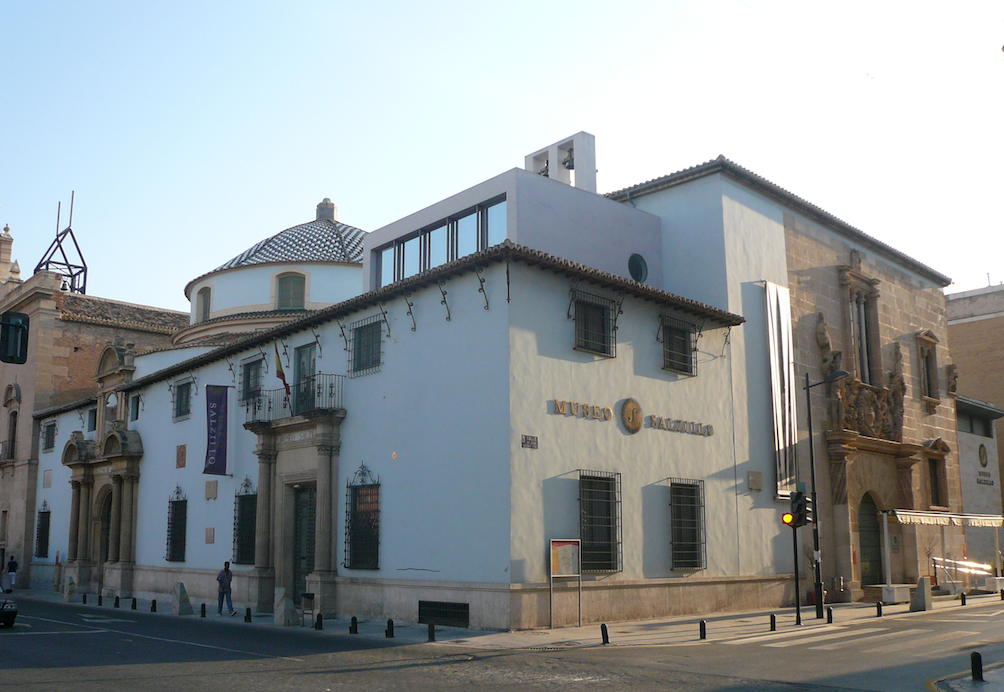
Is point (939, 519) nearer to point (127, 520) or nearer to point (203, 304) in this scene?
point (127, 520)

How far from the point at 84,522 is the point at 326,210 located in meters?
17.6

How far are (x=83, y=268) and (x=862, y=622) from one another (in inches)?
2132

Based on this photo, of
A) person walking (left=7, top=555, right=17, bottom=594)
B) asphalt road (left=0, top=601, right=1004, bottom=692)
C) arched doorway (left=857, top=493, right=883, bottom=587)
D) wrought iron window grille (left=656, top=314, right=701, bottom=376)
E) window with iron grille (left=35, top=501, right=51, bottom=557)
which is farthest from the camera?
window with iron grille (left=35, top=501, right=51, bottom=557)

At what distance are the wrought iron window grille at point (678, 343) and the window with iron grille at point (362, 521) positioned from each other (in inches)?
325

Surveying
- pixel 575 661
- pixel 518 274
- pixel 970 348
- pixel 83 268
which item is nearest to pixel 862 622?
pixel 575 661

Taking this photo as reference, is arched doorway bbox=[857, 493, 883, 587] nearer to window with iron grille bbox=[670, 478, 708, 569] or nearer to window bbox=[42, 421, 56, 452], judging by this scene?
window with iron grille bbox=[670, 478, 708, 569]

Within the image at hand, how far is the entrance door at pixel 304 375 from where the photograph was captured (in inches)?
1011

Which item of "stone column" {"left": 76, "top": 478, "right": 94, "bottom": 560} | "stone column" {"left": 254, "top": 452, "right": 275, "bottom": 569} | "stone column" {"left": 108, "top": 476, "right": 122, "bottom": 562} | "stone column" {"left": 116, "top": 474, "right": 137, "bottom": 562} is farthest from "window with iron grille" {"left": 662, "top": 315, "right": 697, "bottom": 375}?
"stone column" {"left": 76, "top": 478, "right": 94, "bottom": 560}

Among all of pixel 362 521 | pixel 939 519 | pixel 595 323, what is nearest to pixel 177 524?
pixel 362 521

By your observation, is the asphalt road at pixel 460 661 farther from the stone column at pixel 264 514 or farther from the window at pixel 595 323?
the window at pixel 595 323

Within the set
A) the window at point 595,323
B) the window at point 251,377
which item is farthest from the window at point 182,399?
the window at point 595,323

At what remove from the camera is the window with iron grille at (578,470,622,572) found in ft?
69.3

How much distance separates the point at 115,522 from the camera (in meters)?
35.3

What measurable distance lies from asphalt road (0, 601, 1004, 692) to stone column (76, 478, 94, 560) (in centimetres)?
1821
